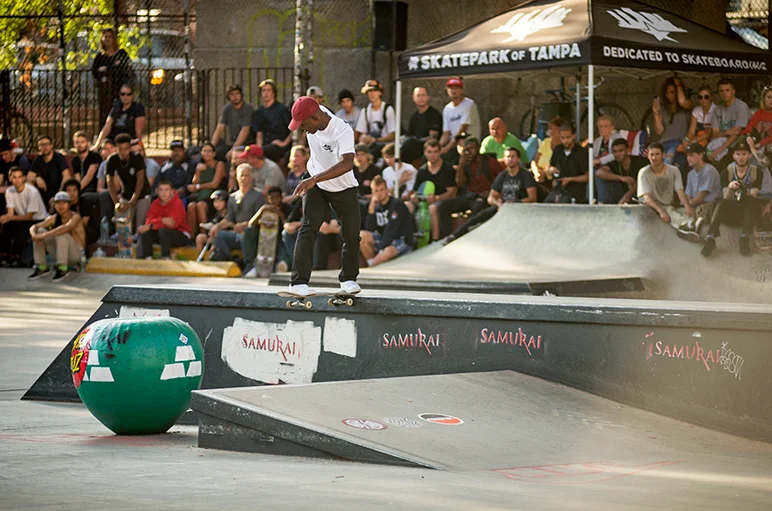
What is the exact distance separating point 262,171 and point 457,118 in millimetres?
2894

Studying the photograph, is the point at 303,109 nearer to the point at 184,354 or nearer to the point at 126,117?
the point at 184,354

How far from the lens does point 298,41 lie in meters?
18.4

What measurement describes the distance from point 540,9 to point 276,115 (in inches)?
181

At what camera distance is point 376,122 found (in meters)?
17.0

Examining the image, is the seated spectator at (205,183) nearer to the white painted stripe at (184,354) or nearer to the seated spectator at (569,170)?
the seated spectator at (569,170)

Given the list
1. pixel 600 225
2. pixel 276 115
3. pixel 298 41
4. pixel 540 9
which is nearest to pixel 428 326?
pixel 600 225

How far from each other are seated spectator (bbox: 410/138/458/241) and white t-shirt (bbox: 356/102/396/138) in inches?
60.8

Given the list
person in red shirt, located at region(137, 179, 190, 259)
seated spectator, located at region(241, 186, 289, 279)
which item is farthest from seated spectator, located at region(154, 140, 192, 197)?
seated spectator, located at region(241, 186, 289, 279)

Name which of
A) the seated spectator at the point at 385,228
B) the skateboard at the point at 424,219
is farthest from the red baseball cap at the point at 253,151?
the skateboard at the point at 424,219

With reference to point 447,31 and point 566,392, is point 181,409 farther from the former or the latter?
point 447,31

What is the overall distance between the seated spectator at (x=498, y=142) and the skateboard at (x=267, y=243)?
10.0 feet

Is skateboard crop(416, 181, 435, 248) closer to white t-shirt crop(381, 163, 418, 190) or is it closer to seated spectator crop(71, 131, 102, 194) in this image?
white t-shirt crop(381, 163, 418, 190)

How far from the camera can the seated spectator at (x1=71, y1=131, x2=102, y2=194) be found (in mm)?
18234

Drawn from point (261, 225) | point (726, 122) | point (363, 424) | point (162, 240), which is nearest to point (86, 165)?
point (162, 240)
